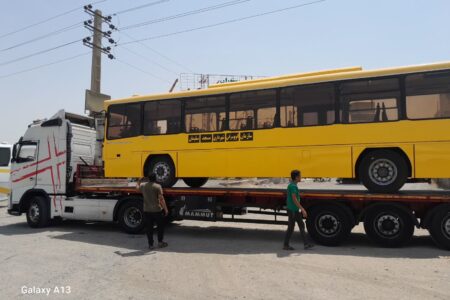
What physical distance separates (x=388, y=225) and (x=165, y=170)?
5.85m

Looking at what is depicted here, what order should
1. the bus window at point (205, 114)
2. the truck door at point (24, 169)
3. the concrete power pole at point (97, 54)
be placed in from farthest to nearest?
the concrete power pole at point (97, 54) < the truck door at point (24, 169) < the bus window at point (205, 114)

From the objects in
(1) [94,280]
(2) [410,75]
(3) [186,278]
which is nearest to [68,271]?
(1) [94,280]

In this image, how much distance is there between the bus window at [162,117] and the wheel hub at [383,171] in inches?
200

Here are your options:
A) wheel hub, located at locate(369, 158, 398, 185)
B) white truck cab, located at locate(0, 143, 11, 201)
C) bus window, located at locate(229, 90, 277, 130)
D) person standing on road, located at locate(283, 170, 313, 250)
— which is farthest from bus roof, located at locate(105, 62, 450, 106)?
white truck cab, located at locate(0, 143, 11, 201)

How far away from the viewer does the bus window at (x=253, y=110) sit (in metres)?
9.85

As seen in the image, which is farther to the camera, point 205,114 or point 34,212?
point 34,212

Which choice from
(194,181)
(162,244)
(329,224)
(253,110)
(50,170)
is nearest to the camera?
(329,224)

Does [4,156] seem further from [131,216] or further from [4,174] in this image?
[131,216]

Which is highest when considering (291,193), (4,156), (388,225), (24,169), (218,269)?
(4,156)

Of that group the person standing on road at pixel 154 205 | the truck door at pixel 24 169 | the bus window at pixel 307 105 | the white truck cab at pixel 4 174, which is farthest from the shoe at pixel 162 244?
the white truck cab at pixel 4 174

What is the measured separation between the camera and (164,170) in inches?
438

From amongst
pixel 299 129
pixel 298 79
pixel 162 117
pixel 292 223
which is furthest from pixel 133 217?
pixel 298 79

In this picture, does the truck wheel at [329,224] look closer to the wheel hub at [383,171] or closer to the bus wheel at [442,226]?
the wheel hub at [383,171]

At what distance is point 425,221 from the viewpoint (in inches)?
331
